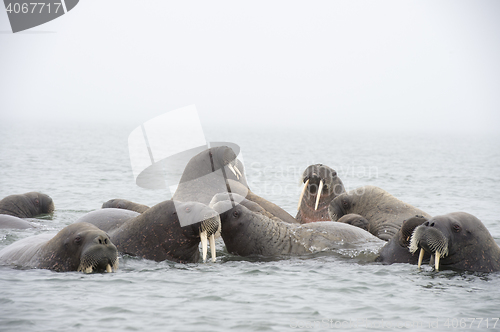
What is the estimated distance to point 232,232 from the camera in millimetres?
7934

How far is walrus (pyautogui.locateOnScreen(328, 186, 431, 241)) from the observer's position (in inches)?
365

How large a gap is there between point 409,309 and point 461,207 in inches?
474

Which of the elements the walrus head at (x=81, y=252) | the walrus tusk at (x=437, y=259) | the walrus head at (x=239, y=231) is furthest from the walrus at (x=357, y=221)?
the walrus head at (x=81, y=252)

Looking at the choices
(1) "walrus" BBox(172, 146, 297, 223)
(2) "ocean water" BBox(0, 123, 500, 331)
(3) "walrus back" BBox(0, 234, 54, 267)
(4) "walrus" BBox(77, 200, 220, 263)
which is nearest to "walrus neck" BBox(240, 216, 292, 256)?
(2) "ocean water" BBox(0, 123, 500, 331)

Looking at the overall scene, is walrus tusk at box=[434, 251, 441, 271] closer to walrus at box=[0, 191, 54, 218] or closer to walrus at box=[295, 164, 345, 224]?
walrus at box=[295, 164, 345, 224]

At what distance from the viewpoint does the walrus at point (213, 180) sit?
9.54 m

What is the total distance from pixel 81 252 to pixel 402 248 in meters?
4.10

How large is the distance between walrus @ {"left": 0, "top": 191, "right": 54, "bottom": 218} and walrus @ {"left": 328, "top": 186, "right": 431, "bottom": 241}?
21.3ft

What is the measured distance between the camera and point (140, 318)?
5441 millimetres

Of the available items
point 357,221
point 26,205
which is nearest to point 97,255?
point 357,221

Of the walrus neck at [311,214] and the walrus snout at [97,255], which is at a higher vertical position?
the walrus snout at [97,255]

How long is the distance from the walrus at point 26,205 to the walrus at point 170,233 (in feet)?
17.4

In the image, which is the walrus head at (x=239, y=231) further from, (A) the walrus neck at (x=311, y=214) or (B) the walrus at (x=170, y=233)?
(A) the walrus neck at (x=311, y=214)

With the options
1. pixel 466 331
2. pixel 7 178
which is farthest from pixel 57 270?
pixel 7 178
